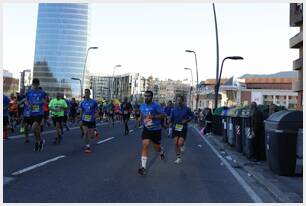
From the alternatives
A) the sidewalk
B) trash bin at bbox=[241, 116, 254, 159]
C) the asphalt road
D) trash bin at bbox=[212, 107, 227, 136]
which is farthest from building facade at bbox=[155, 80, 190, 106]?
the asphalt road

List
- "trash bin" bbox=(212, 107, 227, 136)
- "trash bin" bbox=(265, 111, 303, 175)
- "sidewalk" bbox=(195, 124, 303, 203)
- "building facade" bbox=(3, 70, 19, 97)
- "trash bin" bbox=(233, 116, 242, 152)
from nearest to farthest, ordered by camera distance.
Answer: "sidewalk" bbox=(195, 124, 303, 203)
"trash bin" bbox=(265, 111, 303, 175)
"trash bin" bbox=(233, 116, 242, 152)
"trash bin" bbox=(212, 107, 227, 136)
"building facade" bbox=(3, 70, 19, 97)

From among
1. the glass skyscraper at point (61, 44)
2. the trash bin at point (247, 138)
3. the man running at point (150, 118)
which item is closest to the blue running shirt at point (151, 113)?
the man running at point (150, 118)

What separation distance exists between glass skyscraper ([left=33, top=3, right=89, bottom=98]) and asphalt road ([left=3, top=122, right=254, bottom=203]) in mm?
100809

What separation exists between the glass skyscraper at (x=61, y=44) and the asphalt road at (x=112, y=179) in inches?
3969

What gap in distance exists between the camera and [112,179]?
938 cm

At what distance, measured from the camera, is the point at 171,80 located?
155 m

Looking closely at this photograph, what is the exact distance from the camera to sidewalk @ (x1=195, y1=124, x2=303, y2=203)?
822 centimetres

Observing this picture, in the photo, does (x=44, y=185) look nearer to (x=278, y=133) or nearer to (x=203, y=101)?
(x=278, y=133)

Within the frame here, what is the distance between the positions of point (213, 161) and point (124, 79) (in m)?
111

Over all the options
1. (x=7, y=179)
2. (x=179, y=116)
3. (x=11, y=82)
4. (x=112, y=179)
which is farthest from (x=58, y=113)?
(x=11, y=82)

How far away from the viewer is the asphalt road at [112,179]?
770cm

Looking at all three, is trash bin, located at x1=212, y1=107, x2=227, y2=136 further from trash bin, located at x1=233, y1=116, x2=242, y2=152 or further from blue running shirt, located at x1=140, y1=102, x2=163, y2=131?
blue running shirt, located at x1=140, y1=102, x2=163, y2=131

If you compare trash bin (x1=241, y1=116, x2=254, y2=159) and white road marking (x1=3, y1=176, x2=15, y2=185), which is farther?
trash bin (x1=241, y1=116, x2=254, y2=159)

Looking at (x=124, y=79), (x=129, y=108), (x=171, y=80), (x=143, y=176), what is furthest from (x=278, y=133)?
(x=171, y=80)
